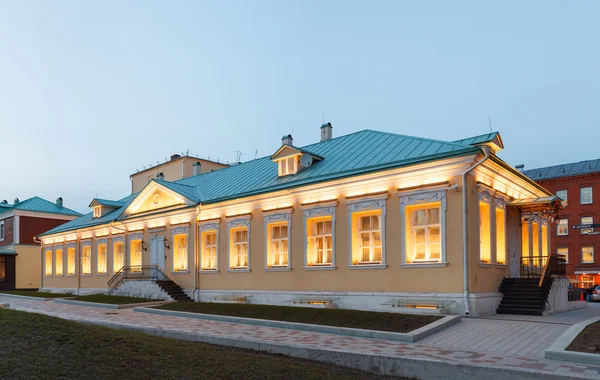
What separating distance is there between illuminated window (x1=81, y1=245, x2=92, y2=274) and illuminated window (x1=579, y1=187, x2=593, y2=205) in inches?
1670

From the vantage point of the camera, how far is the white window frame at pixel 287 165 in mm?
22516

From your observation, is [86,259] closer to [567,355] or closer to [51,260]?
[51,260]

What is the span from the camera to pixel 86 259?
34562mm

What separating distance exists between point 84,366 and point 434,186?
1222 cm

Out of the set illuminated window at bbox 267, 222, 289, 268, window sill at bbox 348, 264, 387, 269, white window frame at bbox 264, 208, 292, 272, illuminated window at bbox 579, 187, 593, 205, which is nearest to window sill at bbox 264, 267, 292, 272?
white window frame at bbox 264, 208, 292, 272

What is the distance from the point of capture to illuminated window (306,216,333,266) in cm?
2009

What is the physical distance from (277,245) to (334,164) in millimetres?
4132

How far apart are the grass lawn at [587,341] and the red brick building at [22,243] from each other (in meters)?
43.2

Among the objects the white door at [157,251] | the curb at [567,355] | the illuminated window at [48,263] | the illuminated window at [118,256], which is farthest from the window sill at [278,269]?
the illuminated window at [48,263]

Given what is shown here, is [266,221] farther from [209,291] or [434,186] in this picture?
[434,186]

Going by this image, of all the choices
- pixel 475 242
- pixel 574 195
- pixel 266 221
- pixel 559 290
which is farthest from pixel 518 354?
pixel 574 195

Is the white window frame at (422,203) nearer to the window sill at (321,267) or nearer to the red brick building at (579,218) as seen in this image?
the window sill at (321,267)

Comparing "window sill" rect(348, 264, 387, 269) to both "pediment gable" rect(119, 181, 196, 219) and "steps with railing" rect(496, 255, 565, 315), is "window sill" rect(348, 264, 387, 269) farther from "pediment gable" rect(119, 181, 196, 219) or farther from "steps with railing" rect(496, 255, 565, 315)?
"pediment gable" rect(119, 181, 196, 219)

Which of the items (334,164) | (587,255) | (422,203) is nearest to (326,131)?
(334,164)
